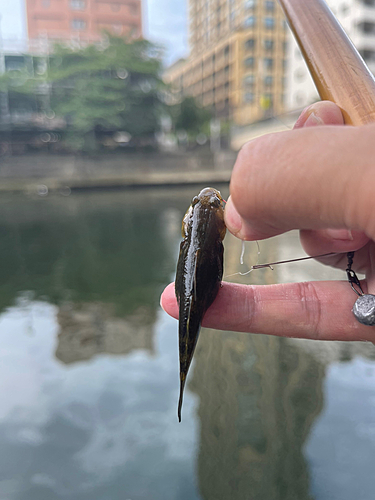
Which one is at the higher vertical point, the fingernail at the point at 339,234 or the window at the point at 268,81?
the window at the point at 268,81

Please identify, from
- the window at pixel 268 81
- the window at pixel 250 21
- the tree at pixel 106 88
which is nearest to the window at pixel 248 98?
the window at pixel 268 81

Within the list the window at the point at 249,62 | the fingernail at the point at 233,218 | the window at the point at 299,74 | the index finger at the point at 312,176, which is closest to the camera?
the index finger at the point at 312,176

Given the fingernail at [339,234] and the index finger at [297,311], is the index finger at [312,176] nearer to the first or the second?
the fingernail at [339,234]

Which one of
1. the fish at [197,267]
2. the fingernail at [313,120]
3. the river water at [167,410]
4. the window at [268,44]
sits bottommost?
the river water at [167,410]

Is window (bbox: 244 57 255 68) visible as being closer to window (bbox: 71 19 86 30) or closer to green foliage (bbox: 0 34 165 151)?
green foliage (bbox: 0 34 165 151)

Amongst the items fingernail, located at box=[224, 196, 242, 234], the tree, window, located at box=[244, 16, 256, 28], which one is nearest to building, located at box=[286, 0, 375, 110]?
the tree

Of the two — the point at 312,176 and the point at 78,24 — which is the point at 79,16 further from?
the point at 312,176

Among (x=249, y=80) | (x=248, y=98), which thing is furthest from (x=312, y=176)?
(x=249, y=80)
